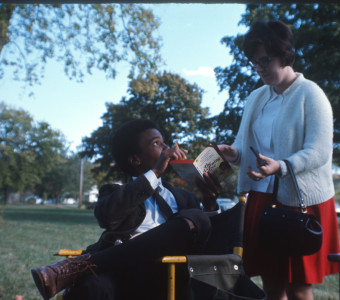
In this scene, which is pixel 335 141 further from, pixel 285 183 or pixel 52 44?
pixel 285 183

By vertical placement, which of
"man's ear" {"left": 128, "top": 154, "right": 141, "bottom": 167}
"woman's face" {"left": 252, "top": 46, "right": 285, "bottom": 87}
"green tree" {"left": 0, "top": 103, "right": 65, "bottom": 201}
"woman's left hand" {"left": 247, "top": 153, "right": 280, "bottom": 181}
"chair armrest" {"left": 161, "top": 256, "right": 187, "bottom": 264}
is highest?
"green tree" {"left": 0, "top": 103, "right": 65, "bottom": 201}

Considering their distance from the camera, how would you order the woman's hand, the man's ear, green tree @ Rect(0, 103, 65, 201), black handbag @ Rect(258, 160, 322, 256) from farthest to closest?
green tree @ Rect(0, 103, 65, 201), the man's ear, the woman's hand, black handbag @ Rect(258, 160, 322, 256)

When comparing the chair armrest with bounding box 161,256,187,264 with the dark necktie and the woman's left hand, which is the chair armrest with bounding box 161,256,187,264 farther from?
the dark necktie

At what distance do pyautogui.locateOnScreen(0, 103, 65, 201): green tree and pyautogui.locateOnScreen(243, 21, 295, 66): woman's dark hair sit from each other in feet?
155

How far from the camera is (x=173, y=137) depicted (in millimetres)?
24906

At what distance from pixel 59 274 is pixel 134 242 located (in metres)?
0.37

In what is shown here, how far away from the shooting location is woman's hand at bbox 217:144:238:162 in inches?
87.4

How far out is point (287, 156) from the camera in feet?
6.54

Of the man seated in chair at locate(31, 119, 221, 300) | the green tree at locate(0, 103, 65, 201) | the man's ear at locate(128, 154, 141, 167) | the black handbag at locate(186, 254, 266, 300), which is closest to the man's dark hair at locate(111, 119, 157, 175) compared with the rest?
the man's ear at locate(128, 154, 141, 167)

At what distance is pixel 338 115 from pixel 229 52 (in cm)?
578

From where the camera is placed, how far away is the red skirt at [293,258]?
193cm

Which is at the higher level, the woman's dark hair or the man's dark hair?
the woman's dark hair

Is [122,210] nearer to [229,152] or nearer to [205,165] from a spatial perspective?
[205,165]


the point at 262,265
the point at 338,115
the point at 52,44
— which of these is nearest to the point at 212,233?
the point at 262,265
